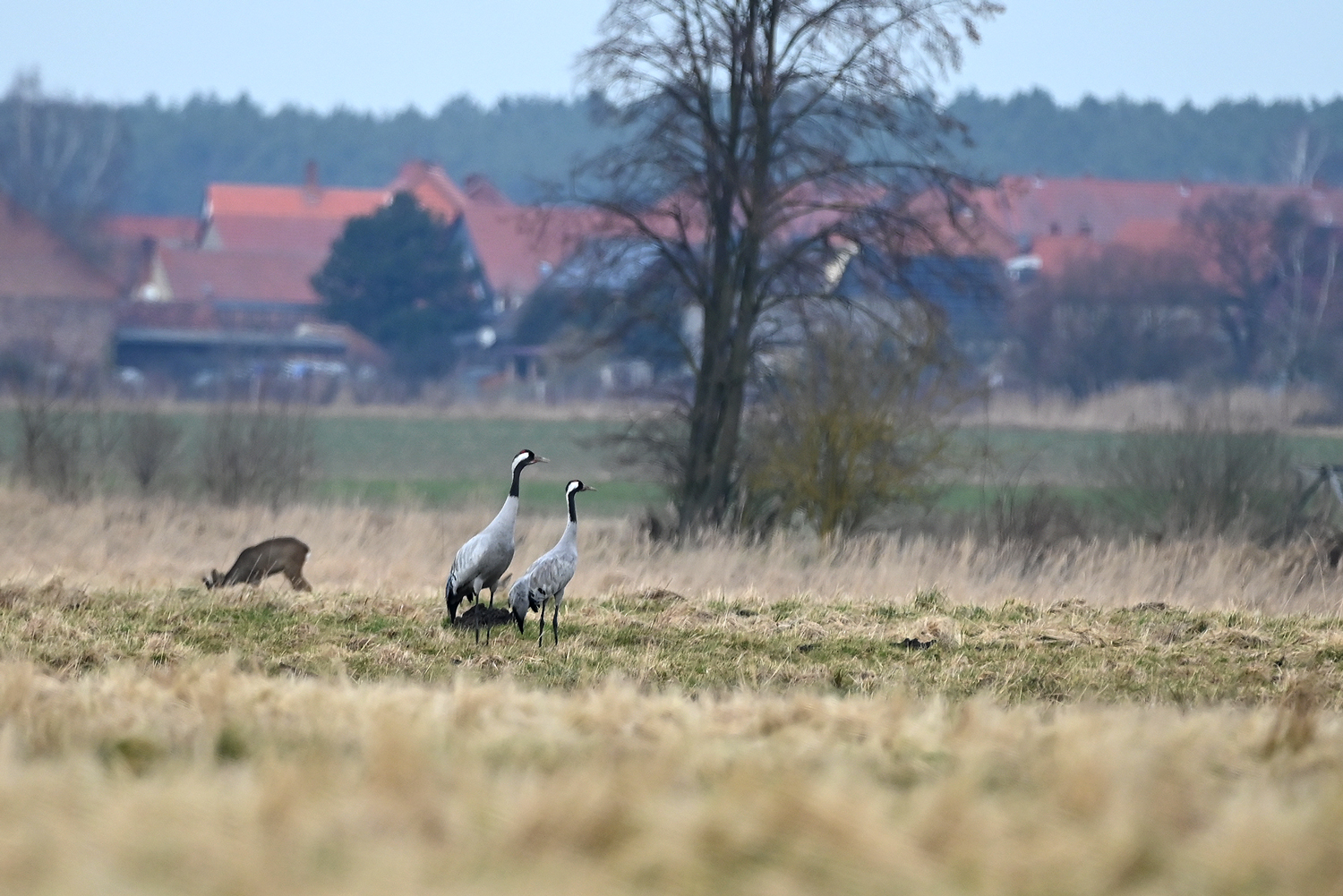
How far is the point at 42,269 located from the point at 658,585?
7899 cm

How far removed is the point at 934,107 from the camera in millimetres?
25969

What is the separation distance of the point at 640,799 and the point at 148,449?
26821 millimetres

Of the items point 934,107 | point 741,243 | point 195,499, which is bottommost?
point 195,499

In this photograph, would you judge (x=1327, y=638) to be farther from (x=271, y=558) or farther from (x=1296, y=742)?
(x=271, y=558)

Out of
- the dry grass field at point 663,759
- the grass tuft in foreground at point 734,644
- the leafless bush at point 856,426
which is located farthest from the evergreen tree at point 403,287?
the dry grass field at point 663,759

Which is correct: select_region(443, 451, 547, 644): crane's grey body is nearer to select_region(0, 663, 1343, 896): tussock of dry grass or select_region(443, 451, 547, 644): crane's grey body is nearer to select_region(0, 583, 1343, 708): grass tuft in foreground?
select_region(0, 583, 1343, 708): grass tuft in foreground

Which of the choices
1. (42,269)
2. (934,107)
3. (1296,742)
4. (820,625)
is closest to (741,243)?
(934,107)

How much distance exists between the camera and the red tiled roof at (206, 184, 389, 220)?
132 meters

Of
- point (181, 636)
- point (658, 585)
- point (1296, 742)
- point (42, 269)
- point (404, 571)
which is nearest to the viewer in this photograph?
point (1296, 742)

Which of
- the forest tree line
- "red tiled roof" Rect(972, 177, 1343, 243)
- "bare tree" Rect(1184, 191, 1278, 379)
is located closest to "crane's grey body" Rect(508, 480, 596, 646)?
"bare tree" Rect(1184, 191, 1278, 379)

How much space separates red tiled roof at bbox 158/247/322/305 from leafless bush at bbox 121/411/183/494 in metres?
66.6

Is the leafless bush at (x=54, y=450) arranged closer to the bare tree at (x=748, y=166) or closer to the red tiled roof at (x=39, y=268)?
the bare tree at (x=748, y=166)

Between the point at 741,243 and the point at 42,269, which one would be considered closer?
the point at 741,243

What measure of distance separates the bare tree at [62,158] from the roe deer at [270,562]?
9982cm
